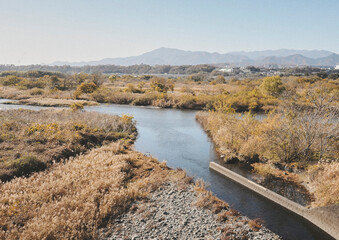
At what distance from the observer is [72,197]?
40.8 ft

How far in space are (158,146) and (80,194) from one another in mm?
14289

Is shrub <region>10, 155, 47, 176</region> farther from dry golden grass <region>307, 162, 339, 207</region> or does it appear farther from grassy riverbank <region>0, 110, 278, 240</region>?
dry golden grass <region>307, 162, 339, 207</region>

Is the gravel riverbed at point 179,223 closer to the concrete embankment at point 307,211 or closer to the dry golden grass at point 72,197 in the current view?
the dry golden grass at point 72,197

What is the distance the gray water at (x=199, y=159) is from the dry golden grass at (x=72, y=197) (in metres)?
4.02

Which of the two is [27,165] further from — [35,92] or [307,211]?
[35,92]

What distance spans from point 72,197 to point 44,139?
11.0m

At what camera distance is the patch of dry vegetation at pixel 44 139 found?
628 inches

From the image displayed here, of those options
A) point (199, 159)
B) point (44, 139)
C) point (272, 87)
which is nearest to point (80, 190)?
point (44, 139)

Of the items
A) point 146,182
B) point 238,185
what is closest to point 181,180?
point 146,182

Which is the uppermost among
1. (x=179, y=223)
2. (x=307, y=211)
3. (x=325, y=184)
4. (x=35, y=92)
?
(x=325, y=184)

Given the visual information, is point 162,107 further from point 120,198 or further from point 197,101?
point 120,198

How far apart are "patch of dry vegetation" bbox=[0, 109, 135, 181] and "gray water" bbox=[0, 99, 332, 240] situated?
4.25 m

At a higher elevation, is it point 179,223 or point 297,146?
point 297,146

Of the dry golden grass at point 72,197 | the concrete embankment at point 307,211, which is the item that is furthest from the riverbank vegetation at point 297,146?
the dry golden grass at point 72,197
